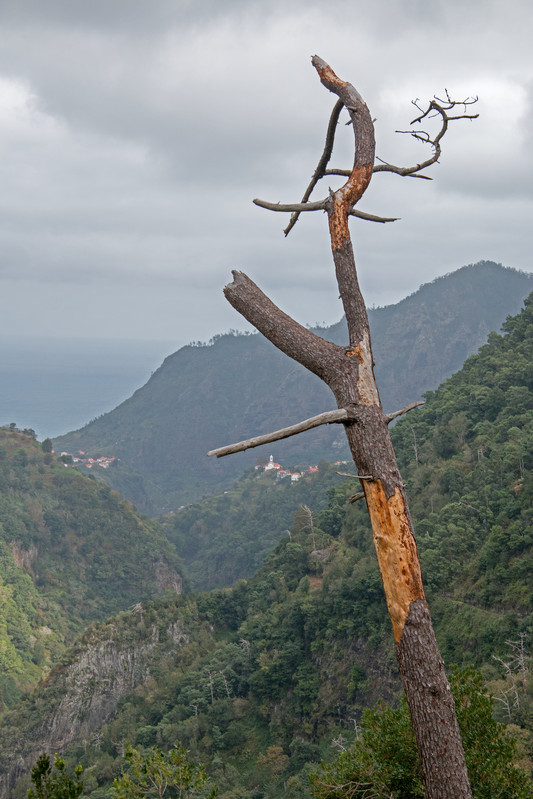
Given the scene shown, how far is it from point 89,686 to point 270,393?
150 m

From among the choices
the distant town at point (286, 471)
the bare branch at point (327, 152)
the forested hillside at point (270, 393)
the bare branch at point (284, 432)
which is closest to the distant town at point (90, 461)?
the forested hillside at point (270, 393)

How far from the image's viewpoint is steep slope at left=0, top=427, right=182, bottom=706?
2272 inches

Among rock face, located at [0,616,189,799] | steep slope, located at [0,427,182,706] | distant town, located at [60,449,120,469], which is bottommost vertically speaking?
rock face, located at [0,616,189,799]

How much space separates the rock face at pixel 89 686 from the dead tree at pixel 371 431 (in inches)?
1404

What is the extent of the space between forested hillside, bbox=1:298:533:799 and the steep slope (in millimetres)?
20319

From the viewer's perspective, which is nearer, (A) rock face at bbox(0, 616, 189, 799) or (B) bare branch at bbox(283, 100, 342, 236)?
(B) bare branch at bbox(283, 100, 342, 236)

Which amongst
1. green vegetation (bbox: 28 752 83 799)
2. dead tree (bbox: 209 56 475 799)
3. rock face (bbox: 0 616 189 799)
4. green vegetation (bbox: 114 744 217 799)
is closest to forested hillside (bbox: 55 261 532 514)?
rock face (bbox: 0 616 189 799)

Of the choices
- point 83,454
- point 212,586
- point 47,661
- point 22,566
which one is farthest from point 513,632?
point 83,454

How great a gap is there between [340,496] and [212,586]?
4228 centimetres

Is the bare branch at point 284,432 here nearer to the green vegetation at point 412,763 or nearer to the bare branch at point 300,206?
the bare branch at point 300,206

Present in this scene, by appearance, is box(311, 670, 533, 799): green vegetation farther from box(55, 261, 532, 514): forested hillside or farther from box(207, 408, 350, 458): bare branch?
box(55, 261, 532, 514): forested hillside

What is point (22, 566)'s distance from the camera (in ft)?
209

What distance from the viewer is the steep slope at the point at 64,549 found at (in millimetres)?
57719

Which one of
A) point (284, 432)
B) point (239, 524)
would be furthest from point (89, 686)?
point (239, 524)
